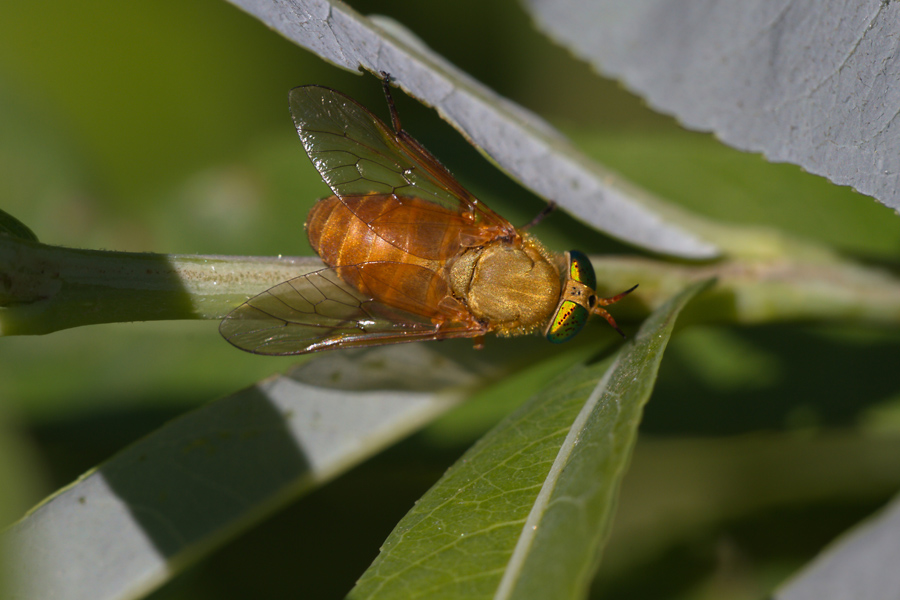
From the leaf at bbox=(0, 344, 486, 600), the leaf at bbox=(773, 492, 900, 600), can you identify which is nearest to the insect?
the leaf at bbox=(0, 344, 486, 600)

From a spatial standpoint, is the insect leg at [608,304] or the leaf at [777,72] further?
the insect leg at [608,304]

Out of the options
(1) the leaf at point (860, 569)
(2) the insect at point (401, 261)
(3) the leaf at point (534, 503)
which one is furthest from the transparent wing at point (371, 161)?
(1) the leaf at point (860, 569)

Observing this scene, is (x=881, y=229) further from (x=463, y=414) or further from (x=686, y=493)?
(x=463, y=414)

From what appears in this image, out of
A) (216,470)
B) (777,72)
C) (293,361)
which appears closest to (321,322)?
(216,470)

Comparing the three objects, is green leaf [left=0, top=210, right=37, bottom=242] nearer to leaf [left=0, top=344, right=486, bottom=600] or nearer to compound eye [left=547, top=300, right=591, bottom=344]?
leaf [left=0, top=344, right=486, bottom=600]

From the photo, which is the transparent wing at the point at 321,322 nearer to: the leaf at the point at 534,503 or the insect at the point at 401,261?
the insect at the point at 401,261

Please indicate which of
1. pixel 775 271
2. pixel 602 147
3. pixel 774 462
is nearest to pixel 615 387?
pixel 775 271
